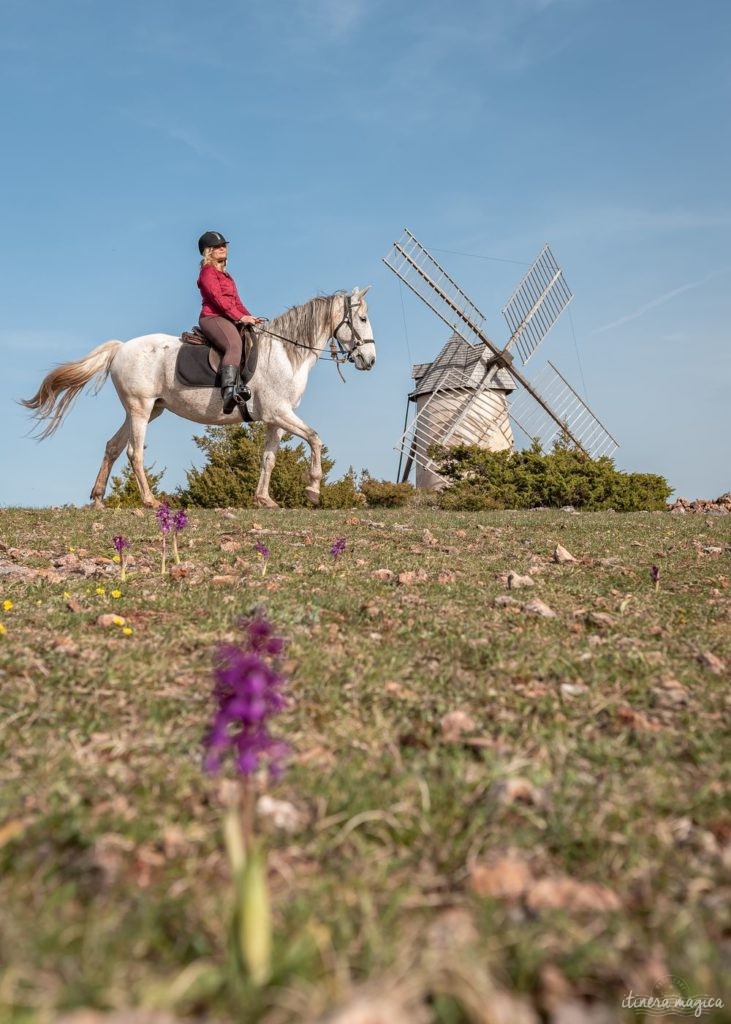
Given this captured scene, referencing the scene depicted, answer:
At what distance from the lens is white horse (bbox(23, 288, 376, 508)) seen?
1616cm

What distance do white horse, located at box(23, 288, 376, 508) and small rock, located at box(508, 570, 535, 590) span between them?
876cm

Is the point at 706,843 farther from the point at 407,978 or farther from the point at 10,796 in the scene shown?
the point at 10,796

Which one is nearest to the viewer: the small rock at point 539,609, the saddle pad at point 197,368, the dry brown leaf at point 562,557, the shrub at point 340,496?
the small rock at point 539,609

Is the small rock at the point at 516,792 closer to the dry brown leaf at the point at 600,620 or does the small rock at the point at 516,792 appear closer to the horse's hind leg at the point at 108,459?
the dry brown leaf at the point at 600,620

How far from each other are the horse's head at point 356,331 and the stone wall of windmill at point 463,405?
21.3 metres

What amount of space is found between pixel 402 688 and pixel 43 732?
1817 mm

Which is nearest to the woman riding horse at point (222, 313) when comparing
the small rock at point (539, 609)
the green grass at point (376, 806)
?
the green grass at point (376, 806)

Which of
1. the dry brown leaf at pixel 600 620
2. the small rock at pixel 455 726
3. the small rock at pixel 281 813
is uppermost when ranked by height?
the dry brown leaf at pixel 600 620

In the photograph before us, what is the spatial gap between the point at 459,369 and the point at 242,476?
17776 millimetres

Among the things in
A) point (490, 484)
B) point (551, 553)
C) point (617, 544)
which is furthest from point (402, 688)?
point (490, 484)

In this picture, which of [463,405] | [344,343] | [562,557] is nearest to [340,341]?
[344,343]

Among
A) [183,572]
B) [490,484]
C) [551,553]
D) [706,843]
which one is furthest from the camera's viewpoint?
[490,484]

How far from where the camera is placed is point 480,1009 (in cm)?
185

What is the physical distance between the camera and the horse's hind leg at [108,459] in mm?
16719
